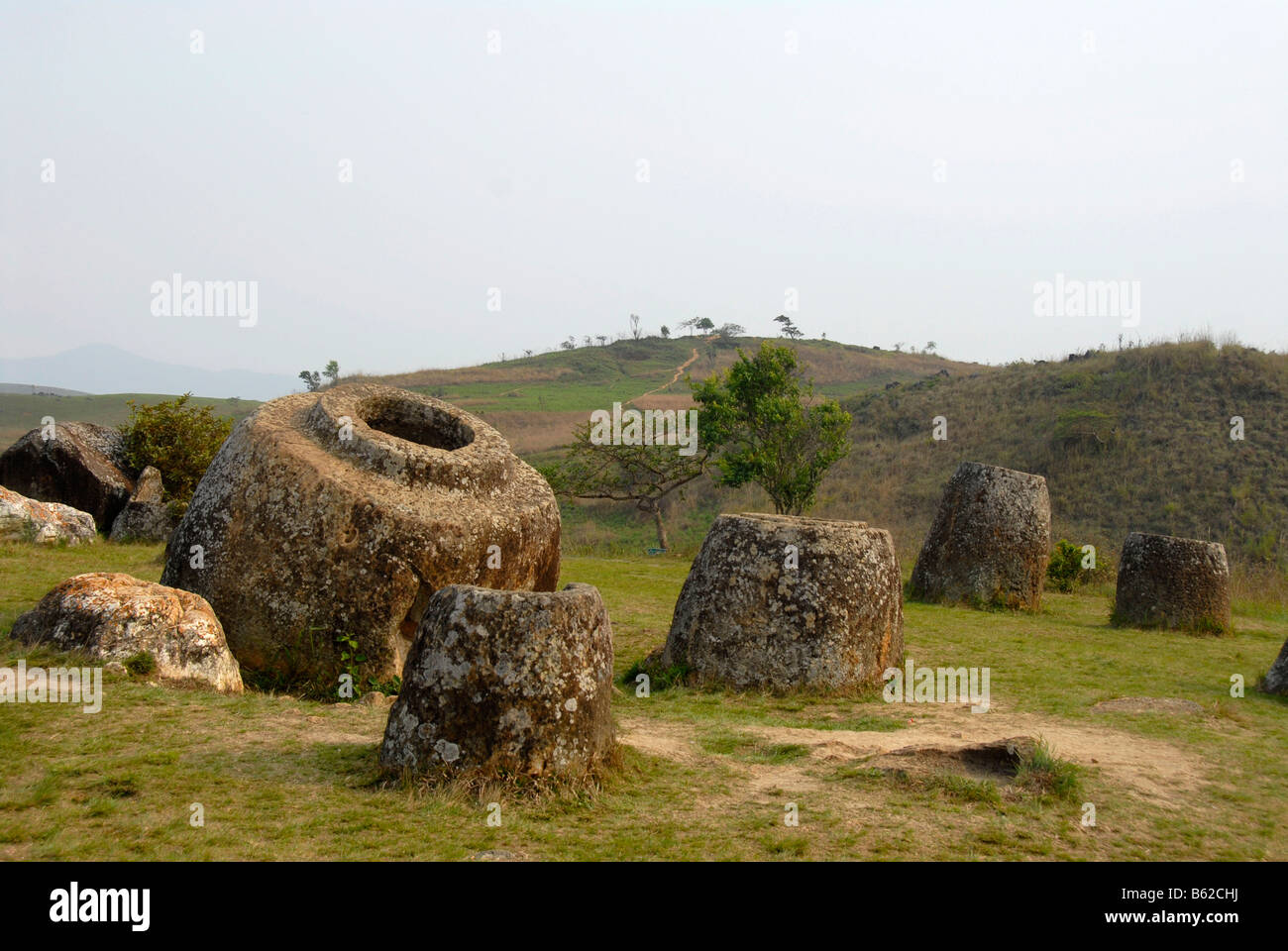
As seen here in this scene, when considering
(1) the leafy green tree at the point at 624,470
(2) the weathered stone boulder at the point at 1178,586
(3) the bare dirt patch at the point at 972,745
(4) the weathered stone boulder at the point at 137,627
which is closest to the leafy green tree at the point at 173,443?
(4) the weathered stone boulder at the point at 137,627

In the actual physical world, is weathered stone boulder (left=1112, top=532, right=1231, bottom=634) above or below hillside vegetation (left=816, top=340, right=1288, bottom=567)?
below

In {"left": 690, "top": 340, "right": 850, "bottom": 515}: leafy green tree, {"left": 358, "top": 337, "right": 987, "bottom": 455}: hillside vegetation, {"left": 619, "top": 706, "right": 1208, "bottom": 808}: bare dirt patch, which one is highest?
{"left": 358, "top": 337, "right": 987, "bottom": 455}: hillside vegetation

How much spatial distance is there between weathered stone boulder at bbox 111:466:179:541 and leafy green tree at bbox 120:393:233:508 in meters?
0.98

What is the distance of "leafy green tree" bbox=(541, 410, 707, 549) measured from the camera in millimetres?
32750

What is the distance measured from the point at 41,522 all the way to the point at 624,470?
19.9 m

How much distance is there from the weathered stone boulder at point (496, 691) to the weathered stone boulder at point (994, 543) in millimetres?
11874

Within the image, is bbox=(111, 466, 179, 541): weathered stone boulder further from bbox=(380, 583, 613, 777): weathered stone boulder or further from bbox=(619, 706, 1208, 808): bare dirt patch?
bbox=(380, 583, 613, 777): weathered stone boulder

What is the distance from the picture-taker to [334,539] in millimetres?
8258

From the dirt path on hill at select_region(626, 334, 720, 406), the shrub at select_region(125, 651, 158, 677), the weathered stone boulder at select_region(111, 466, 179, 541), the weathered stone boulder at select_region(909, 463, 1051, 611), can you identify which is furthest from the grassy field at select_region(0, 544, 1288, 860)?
the dirt path on hill at select_region(626, 334, 720, 406)

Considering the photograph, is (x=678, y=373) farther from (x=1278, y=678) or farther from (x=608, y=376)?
(x=1278, y=678)

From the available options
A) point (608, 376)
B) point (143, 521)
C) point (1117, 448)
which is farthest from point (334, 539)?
point (608, 376)
